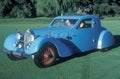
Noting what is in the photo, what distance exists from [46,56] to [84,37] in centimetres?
220

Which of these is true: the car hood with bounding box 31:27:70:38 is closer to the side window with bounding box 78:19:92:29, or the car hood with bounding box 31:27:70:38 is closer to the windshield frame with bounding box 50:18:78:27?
the windshield frame with bounding box 50:18:78:27

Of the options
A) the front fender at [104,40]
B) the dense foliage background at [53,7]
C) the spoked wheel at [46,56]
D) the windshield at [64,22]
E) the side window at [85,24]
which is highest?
the windshield at [64,22]

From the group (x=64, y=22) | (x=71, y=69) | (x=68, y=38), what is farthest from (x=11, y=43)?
(x=71, y=69)

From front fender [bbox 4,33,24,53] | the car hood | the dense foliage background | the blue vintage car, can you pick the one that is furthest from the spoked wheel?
the dense foliage background

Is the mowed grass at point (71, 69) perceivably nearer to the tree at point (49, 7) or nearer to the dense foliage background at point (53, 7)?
the tree at point (49, 7)

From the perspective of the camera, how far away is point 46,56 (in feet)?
29.7

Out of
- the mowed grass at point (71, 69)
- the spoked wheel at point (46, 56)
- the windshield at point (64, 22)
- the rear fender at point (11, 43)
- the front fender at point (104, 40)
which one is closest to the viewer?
the mowed grass at point (71, 69)

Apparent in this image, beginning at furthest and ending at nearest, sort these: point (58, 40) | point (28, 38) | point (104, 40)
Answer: point (104, 40) < point (58, 40) < point (28, 38)

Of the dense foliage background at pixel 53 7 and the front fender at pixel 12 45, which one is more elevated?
the front fender at pixel 12 45

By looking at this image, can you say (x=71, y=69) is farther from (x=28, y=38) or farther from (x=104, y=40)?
(x=104, y=40)

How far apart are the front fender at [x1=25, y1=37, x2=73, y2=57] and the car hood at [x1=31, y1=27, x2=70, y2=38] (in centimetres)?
48

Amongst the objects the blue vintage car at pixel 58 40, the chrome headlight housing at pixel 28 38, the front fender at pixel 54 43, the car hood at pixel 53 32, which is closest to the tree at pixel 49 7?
the blue vintage car at pixel 58 40

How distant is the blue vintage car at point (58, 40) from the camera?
8969 millimetres

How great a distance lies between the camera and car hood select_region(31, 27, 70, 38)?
9.59 meters
